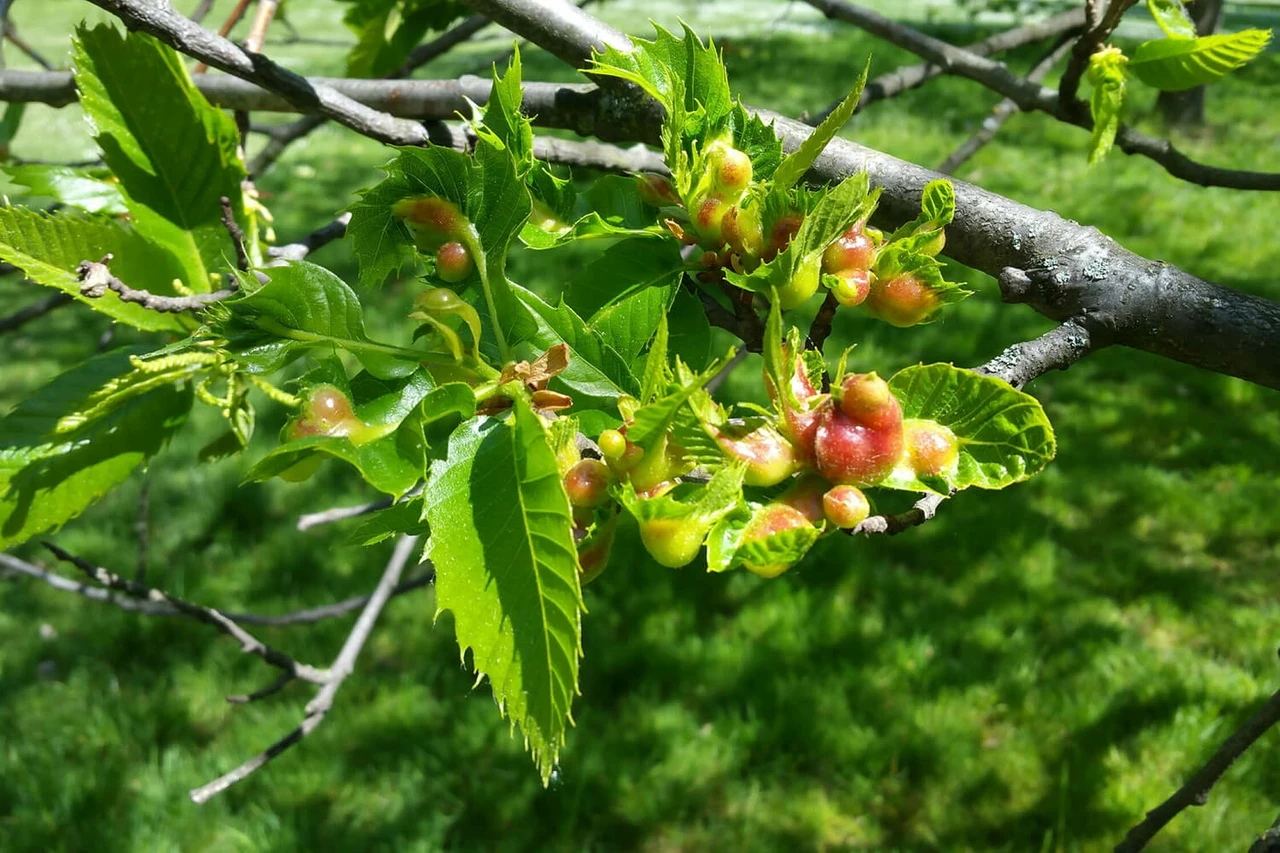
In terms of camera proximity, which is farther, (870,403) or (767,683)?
(767,683)

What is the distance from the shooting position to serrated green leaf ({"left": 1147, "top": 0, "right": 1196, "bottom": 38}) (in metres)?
1.68

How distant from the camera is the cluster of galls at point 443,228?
3.20ft

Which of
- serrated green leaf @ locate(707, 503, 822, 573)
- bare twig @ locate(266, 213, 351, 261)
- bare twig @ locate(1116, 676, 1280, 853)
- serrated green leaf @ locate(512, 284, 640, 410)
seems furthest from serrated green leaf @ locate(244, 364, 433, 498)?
bare twig @ locate(1116, 676, 1280, 853)

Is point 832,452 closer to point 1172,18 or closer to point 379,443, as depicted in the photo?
point 379,443

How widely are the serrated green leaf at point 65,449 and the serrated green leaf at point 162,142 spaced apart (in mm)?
250

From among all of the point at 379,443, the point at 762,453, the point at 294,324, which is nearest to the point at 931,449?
the point at 762,453

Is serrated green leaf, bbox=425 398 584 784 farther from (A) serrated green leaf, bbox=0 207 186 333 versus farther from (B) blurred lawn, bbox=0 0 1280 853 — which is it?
(B) blurred lawn, bbox=0 0 1280 853

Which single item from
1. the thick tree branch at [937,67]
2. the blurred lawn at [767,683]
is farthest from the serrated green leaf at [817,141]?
the blurred lawn at [767,683]

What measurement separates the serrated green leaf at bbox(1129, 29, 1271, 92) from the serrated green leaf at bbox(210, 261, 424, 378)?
1382mm

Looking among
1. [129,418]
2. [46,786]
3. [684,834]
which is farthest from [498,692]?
[46,786]

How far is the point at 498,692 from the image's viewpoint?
0.84 m

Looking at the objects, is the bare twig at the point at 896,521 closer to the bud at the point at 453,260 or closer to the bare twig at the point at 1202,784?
the bud at the point at 453,260

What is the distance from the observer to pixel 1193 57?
156 cm

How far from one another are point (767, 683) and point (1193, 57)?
2628 millimetres
